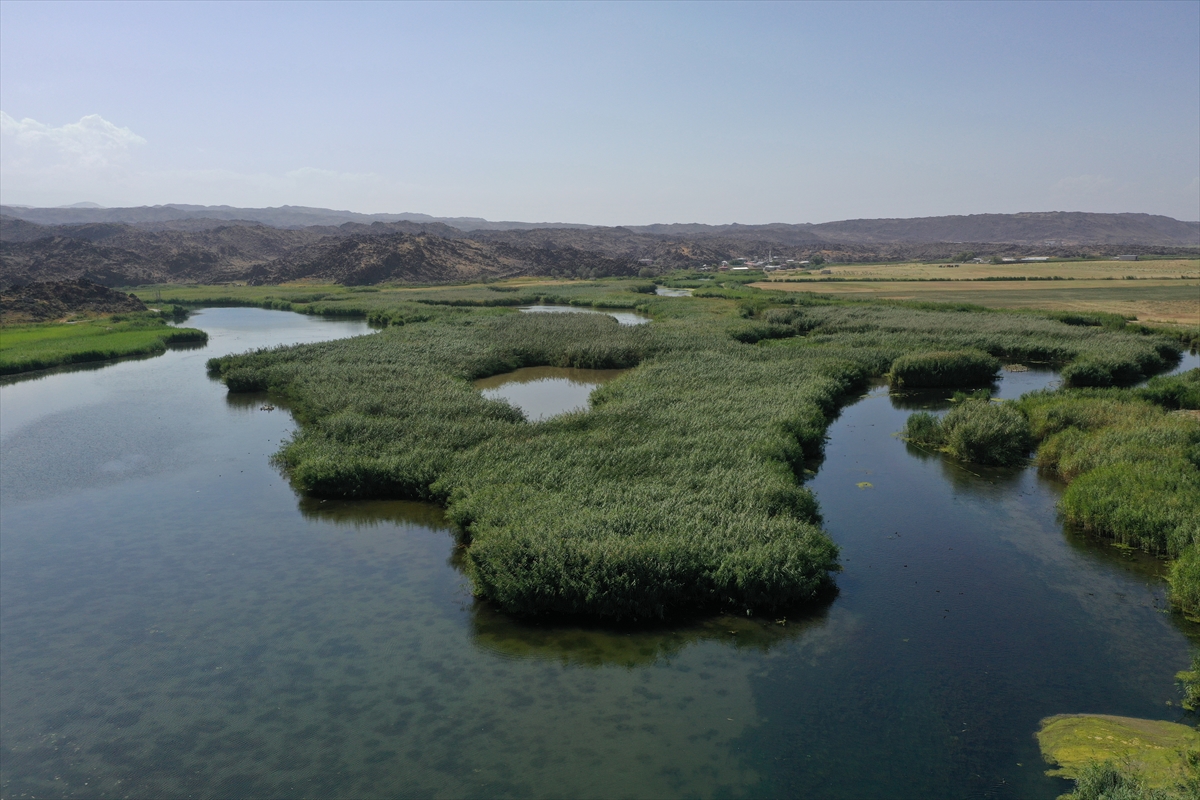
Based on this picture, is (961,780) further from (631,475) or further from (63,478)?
(63,478)

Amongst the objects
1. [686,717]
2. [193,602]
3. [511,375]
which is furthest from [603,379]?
[686,717]

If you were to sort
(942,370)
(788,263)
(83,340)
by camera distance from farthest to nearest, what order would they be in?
(788,263), (83,340), (942,370)

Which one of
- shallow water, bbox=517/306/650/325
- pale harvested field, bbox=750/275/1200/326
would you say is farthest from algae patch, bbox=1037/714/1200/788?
pale harvested field, bbox=750/275/1200/326

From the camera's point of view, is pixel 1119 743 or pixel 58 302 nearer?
pixel 1119 743

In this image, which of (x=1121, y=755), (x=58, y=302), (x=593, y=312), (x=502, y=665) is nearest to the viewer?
(x=1121, y=755)

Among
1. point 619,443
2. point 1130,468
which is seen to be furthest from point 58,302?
point 1130,468

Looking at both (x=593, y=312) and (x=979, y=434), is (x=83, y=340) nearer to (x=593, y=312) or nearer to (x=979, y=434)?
(x=593, y=312)
